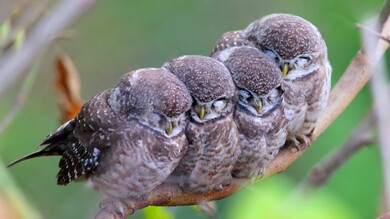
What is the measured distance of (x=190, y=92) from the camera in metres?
2.69

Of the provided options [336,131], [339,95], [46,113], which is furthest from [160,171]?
[46,113]

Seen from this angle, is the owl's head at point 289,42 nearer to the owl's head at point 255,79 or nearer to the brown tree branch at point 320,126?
the owl's head at point 255,79

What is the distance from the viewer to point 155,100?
2625 millimetres

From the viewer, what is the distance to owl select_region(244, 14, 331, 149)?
2.93 meters

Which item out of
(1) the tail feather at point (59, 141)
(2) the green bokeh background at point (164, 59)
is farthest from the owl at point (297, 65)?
(2) the green bokeh background at point (164, 59)

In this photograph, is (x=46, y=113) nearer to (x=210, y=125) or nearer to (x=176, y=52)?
(x=176, y=52)

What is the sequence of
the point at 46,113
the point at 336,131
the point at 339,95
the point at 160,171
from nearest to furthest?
the point at 160,171 → the point at 339,95 → the point at 336,131 → the point at 46,113

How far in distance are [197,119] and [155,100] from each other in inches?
7.3

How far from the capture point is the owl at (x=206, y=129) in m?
2.67

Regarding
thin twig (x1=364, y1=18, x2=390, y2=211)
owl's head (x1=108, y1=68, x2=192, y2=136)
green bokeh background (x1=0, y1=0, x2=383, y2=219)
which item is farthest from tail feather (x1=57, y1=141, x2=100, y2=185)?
green bokeh background (x1=0, y1=0, x2=383, y2=219)

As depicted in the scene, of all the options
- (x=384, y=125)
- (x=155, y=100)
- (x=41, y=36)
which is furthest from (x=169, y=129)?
(x=41, y=36)

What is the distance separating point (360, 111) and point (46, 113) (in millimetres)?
2201

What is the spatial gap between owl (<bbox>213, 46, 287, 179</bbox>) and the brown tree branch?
0.09 meters

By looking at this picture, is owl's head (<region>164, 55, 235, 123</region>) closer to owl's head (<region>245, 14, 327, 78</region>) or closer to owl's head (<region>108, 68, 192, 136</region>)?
owl's head (<region>108, 68, 192, 136</region>)
